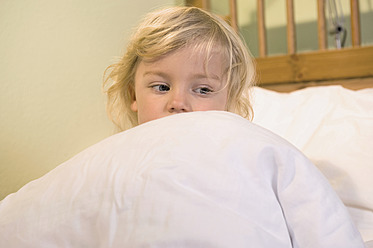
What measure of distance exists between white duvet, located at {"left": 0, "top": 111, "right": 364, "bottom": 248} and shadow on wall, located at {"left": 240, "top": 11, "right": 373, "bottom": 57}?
1372mm

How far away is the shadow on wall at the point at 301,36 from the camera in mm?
1635

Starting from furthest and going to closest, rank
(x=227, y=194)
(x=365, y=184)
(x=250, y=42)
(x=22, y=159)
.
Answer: (x=250, y=42) < (x=22, y=159) < (x=365, y=184) < (x=227, y=194)

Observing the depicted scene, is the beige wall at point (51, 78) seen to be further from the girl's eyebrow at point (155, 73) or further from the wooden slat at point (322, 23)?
the wooden slat at point (322, 23)

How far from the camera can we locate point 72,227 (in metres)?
0.41

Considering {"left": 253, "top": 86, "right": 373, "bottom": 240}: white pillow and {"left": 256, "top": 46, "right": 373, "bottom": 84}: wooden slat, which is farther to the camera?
{"left": 256, "top": 46, "right": 373, "bottom": 84}: wooden slat

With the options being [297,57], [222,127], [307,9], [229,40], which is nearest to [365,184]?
[229,40]

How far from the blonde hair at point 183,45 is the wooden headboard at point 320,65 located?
1.66ft

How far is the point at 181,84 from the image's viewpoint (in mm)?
811

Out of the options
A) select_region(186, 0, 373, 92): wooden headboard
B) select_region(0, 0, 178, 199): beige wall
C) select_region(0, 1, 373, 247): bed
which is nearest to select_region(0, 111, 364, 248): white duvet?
select_region(0, 1, 373, 247): bed

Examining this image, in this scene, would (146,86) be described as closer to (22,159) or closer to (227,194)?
(22,159)

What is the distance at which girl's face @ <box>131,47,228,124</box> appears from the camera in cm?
81

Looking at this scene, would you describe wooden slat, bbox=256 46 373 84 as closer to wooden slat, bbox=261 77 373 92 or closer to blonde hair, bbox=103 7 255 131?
wooden slat, bbox=261 77 373 92

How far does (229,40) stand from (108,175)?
21.5 inches

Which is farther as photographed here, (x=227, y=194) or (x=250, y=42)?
(x=250, y=42)
